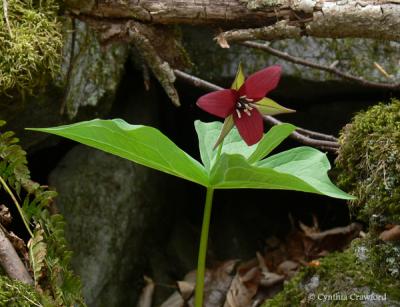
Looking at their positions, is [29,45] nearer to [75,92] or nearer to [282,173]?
[75,92]

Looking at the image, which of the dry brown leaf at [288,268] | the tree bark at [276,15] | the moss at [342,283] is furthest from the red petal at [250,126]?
the dry brown leaf at [288,268]

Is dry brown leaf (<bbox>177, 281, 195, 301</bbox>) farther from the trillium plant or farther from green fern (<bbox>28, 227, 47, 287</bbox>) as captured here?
the trillium plant

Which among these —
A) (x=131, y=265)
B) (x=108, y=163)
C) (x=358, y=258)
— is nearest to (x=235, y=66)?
(x=108, y=163)

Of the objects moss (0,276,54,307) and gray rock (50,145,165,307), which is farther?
gray rock (50,145,165,307)

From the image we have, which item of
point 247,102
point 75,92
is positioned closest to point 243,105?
point 247,102

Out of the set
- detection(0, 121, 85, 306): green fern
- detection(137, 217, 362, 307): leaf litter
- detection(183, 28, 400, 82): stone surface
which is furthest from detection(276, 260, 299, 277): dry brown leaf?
detection(0, 121, 85, 306): green fern
